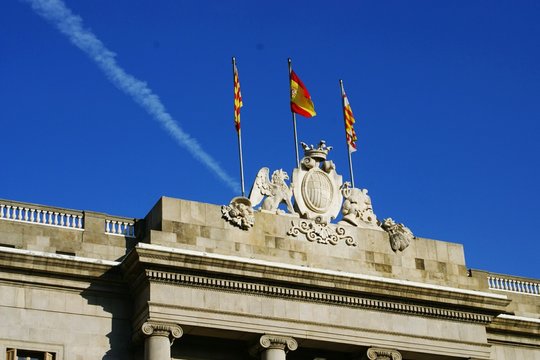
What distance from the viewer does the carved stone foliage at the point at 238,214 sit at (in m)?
50.0

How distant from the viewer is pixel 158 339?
152 feet

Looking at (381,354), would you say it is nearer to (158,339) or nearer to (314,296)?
(314,296)

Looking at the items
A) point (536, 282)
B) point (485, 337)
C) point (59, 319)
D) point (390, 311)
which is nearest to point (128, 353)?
point (59, 319)

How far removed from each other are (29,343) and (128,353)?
3.75 metres

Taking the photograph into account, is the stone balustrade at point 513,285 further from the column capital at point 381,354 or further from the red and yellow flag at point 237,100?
the red and yellow flag at point 237,100

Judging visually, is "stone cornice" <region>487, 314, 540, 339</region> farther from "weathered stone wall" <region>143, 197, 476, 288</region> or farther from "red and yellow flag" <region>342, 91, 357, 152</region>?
"red and yellow flag" <region>342, 91, 357, 152</region>

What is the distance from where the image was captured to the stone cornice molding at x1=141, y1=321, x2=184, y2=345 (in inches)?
1826

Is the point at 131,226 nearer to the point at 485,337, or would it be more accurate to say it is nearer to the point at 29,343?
the point at 29,343

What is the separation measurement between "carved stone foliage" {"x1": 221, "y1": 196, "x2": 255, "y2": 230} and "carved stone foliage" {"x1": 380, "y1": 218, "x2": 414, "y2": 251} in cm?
608

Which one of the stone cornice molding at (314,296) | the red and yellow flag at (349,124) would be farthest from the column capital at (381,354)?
the red and yellow flag at (349,124)

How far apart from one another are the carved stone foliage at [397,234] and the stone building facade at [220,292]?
0.18m

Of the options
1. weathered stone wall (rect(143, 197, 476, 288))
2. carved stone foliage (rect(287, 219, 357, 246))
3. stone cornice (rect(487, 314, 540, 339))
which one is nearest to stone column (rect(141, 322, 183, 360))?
weathered stone wall (rect(143, 197, 476, 288))

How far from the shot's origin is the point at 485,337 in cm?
5288

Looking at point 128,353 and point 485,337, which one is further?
point 485,337
